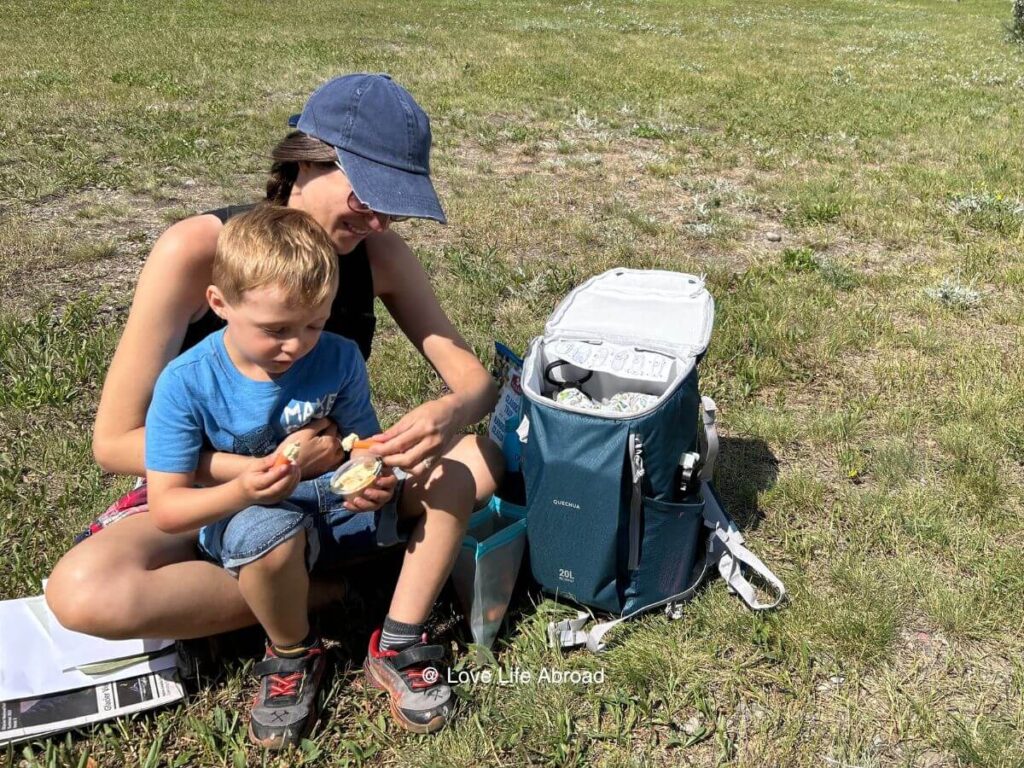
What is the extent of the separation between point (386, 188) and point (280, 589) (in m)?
1.28

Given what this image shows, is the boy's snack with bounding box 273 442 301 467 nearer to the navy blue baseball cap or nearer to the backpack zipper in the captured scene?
the navy blue baseball cap

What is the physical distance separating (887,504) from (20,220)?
23.2 feet

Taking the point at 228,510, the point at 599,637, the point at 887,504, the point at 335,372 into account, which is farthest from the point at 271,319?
the point at 887,504

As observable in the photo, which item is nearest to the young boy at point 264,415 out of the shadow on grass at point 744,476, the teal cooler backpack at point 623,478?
the teal cooler backpack at point 623,478

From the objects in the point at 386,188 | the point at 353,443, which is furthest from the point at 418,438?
the point at 386,188

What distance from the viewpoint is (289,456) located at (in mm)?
2572

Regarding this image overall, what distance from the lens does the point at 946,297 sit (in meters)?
6.16

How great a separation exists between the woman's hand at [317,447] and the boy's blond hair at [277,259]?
1.48 feet

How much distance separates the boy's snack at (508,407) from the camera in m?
3.63

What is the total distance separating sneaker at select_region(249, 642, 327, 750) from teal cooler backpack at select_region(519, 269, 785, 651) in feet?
2.92

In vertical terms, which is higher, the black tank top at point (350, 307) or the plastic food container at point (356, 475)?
the black tank top at point (350, 307)

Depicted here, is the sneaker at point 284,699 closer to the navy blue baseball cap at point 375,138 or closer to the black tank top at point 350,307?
the black tank top at point 350,307

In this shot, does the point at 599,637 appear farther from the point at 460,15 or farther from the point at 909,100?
the point at 460,15

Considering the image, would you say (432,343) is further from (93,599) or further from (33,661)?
(33,661)
